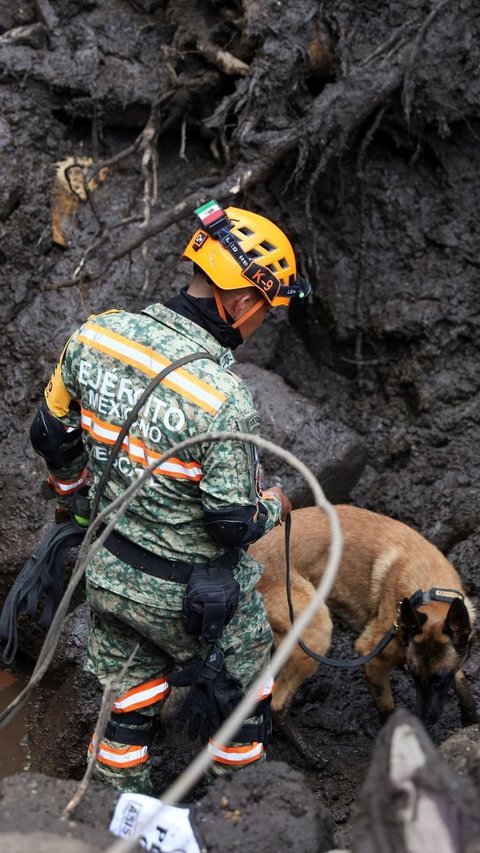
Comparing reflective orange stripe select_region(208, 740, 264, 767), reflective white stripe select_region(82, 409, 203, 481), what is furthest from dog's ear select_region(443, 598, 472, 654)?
reflective white stripe select_region(82, 409, 203, 481)

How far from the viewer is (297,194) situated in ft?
22.6

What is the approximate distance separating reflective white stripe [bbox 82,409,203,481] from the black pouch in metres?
0.41

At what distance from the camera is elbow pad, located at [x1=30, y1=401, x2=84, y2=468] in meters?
3.79

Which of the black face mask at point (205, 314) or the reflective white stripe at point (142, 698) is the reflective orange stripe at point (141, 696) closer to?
the reflective white stripe at point (142, 698)

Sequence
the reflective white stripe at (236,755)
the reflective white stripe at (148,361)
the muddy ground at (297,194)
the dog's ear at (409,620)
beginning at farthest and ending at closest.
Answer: the muddy ground at (297,194) → the dog's ear at (409,620) → the reflective white stripe at (236,755) → the reflective white stripe at (148,361)

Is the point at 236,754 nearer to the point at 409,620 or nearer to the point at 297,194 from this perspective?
the point at 409,620

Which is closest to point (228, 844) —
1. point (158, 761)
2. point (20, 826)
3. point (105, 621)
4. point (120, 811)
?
point (120, 811)

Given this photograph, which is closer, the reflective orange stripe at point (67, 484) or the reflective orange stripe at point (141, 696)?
the reflective orange stripe at point (141, 696)

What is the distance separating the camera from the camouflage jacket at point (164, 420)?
331 cm

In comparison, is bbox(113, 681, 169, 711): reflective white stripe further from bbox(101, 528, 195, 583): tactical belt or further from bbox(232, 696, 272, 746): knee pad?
bbox(101, 528, 195, 583): tactical belt

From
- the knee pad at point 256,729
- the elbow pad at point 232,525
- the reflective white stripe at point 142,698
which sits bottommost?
the reflective white stripe at point 142,698

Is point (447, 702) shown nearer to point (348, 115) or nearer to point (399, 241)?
point (399, 241)

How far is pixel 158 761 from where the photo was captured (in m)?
4.86

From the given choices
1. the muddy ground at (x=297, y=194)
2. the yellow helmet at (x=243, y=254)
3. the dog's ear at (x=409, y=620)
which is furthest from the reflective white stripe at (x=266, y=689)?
the muddy ground at (x=297, y=194)
